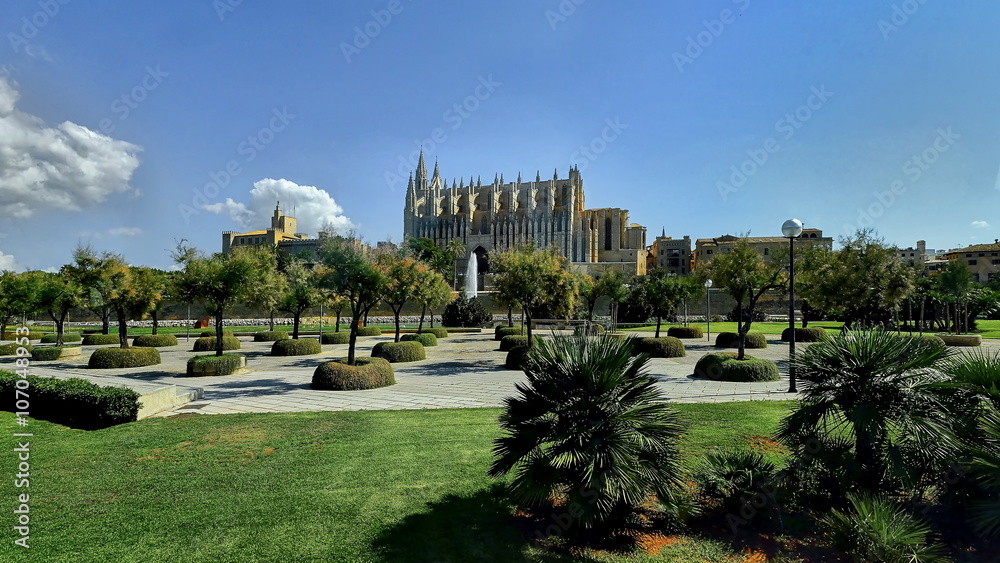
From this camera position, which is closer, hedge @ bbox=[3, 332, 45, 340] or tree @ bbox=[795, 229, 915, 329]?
tree @ bbox=[795, 229, 915, 329]

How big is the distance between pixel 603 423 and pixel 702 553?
4.13ft

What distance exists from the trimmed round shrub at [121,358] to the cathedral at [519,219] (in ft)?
290

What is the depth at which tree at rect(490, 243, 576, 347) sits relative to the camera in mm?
17516

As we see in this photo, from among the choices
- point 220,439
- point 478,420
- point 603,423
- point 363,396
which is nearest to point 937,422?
point 603,423

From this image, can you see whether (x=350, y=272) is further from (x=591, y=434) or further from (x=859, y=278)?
(x=859, y=278)

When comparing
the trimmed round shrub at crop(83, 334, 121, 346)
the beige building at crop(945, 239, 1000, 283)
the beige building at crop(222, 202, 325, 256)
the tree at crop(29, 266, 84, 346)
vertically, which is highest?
the beige building at crop(222, 202, 325, 256)

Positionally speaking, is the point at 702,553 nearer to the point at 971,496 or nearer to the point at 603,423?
the point at 603,423

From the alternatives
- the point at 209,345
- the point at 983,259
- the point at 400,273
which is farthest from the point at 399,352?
the point at 983,259

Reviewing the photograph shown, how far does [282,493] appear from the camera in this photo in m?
5.05

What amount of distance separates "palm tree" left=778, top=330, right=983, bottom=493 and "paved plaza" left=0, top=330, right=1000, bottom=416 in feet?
6.40

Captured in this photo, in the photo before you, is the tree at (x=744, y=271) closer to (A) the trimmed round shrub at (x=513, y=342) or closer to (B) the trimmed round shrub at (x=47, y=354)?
(A) the trimmed round shrub at (x=513, y=342)

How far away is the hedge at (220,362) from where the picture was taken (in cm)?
1527

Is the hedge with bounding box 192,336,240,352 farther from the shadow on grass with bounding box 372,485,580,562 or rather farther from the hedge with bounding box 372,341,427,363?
the shadow on grass with bounding box 372,485,580,562

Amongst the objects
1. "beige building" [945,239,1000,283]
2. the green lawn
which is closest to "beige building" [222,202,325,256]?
the green lawn
